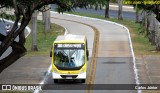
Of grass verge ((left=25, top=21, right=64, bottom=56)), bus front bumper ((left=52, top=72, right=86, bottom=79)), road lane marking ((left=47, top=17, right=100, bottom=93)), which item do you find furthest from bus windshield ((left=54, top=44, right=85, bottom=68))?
grass verge ((left=25, top=21, right=64, bottom=56))

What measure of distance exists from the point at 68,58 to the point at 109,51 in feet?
45.4

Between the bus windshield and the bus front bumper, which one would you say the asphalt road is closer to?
the bus front bumper

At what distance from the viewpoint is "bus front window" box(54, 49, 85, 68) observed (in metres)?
29.7

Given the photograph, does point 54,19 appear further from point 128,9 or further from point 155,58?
point 155,58

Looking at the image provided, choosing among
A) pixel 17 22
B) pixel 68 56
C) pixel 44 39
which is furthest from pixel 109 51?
pixel 17 22

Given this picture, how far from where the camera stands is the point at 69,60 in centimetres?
2981

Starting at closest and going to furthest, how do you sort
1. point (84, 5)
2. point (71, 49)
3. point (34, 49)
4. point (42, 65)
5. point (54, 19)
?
point (84, 5) < point (71, 49) < point (42, 65) < point (34, 49) < point (54, 19)

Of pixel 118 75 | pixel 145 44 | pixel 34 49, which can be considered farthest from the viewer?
pixel 145 44

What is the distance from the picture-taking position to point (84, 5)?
21609 millimetres

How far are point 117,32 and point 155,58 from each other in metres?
16.9

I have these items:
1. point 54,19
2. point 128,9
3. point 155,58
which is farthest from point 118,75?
point 128,9

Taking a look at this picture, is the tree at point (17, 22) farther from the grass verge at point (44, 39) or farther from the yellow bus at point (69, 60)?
the grass verge at point (44, 39)

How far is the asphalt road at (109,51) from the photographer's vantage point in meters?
30.7

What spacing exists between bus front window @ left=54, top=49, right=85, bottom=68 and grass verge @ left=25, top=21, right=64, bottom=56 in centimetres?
1209
